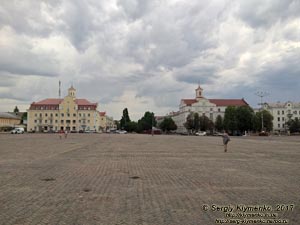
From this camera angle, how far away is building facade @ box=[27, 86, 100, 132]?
14762 centimetres

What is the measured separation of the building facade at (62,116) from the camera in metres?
148

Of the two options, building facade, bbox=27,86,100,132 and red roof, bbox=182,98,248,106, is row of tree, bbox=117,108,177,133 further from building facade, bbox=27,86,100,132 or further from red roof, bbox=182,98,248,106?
building facade, bbox=27,86,100,132

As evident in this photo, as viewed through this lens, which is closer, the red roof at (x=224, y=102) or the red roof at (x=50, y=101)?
the red roof at (x=50, y=101)

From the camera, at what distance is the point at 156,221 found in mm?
6359

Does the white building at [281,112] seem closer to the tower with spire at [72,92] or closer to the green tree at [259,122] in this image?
the green tree at [259,122]

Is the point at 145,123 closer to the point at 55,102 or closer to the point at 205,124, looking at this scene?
the point at 205,124

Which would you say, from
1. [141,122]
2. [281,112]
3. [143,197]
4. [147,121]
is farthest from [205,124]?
[143,197]

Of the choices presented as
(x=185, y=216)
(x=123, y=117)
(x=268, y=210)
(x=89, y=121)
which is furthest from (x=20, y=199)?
(x=123, y=117)

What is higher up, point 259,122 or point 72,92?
point 72,92

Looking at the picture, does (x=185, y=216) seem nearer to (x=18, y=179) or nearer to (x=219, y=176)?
(x=219, y=176)

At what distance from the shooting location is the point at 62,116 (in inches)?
5827

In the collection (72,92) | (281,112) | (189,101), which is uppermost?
(72,92)

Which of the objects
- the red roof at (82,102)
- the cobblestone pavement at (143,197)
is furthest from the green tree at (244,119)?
the cobblestone pavement at (143,197)

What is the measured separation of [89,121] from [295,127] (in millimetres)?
86235
